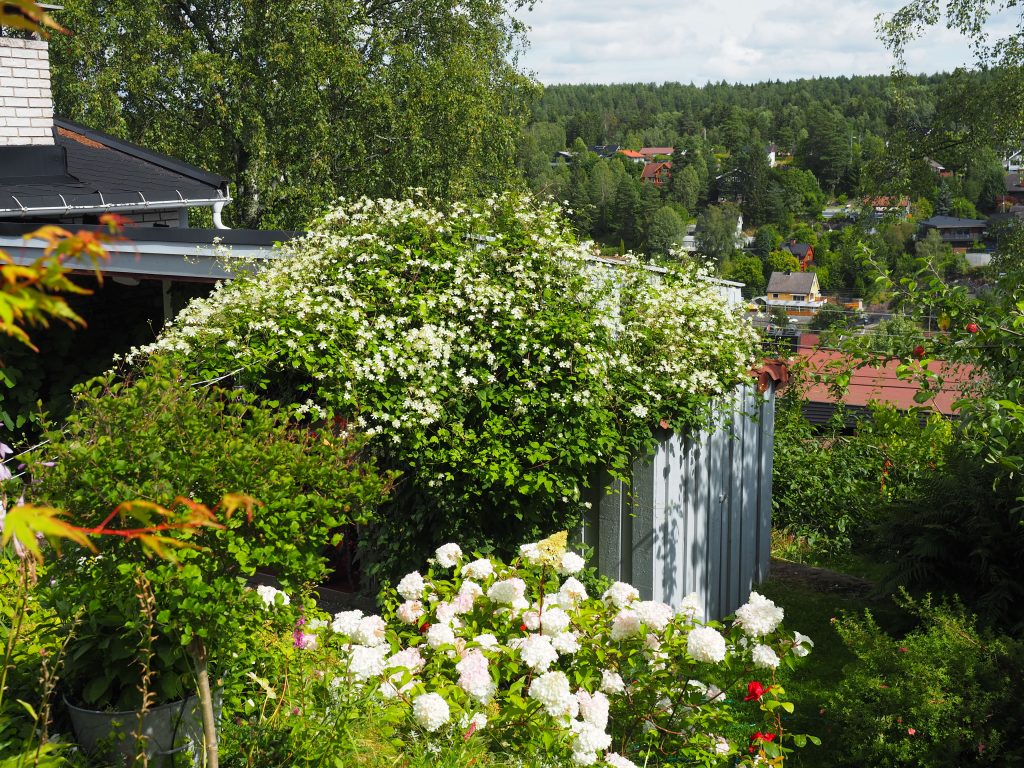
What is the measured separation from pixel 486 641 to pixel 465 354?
5.99 ft

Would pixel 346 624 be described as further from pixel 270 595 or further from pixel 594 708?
pixel 594 708

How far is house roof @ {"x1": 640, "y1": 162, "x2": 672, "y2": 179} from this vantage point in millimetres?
83650

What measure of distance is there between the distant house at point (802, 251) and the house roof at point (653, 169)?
13.7 metres

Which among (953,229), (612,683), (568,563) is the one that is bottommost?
(612,683)

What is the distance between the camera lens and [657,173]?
8612 cm

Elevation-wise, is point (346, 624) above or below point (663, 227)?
below

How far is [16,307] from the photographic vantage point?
1.13 meters

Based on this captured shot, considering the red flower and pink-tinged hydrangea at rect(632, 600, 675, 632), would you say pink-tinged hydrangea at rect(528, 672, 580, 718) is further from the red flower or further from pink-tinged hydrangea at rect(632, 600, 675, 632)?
the red flower

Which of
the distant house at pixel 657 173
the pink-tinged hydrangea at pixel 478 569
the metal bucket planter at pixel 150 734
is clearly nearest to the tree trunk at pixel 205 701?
the metal bucket planter at pixel 150 734

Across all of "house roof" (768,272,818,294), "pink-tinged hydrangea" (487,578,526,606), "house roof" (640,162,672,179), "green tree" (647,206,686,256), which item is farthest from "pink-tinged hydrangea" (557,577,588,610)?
"house roof" (640,162,672,179)

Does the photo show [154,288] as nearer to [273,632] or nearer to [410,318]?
[410,318]

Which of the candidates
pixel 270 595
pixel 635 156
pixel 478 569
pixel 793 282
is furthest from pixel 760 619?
pixel 635 156

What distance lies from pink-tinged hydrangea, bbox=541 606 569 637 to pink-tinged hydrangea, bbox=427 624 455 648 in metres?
0.35

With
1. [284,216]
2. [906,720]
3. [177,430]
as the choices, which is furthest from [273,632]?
[284,216]
